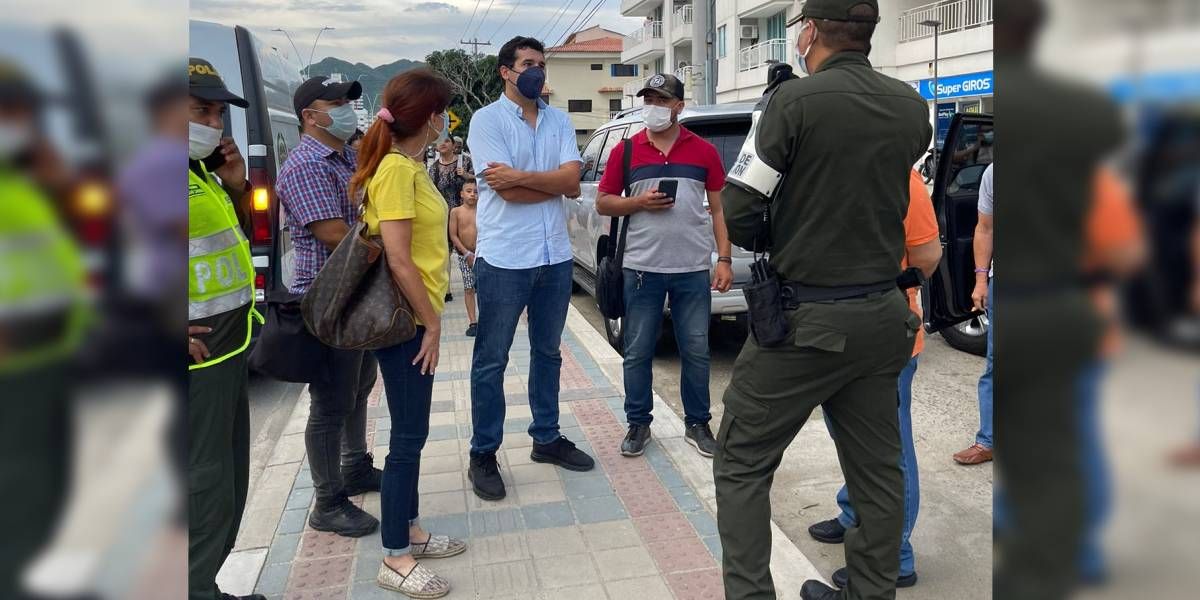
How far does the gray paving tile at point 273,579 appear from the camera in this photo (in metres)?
3.25

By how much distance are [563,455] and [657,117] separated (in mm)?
1829

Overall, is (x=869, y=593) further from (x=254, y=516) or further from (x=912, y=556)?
(x=254, y=516)

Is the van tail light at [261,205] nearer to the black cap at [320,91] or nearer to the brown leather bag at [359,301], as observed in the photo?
the black cap at [320,91]

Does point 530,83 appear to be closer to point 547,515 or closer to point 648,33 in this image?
point 547,515

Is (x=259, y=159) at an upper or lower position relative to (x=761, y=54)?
lower

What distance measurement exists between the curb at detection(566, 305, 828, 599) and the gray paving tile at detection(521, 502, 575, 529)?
2.10ft

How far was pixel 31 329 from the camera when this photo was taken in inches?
16.1

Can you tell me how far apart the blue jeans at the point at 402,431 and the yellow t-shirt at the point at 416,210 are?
222mm

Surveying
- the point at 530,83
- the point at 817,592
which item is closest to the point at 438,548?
the point at 817,592

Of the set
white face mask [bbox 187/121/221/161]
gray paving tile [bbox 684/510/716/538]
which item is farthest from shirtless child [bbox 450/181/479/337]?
white face mask [bbox 187/121/221/161]

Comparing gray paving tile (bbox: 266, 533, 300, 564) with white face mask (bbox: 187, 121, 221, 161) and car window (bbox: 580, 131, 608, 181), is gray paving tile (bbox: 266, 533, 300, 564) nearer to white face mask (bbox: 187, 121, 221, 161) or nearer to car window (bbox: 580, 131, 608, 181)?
white face mask (bbox: 187, 121, 221, 161)

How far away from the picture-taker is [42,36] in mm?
415

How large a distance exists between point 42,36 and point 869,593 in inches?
110

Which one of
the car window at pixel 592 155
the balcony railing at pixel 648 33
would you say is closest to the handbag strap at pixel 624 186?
the car window at pixel 592 155
